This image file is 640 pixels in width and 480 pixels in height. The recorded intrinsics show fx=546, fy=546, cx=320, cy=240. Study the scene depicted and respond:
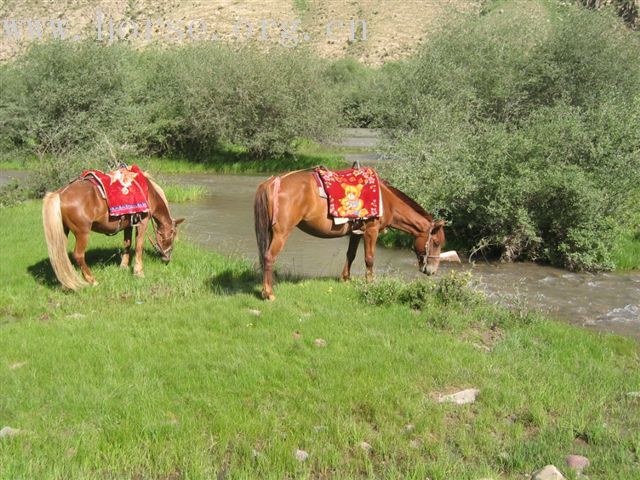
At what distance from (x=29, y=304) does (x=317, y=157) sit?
27270mm

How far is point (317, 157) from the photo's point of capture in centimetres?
3472

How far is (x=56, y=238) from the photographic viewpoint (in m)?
8.73

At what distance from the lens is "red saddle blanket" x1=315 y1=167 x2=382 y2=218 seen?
8727 mm

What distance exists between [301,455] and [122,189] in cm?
669

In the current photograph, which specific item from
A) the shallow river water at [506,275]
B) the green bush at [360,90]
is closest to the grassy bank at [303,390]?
the shallow river water at [506,275]

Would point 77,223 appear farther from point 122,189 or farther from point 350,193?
point 350,193

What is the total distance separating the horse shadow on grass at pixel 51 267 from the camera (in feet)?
31.5

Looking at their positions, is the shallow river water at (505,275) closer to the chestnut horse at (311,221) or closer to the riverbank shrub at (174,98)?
the chestnut horse at (311,221)

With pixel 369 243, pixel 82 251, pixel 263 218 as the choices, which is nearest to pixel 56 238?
pixel 82 251

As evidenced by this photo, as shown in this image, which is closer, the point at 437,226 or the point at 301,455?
the point at 301,455

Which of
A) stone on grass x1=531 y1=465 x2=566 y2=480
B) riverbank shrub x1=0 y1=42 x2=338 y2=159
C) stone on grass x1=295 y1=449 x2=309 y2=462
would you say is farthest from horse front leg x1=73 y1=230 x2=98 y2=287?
riverbank shrub x1=0 y1=42 x2=338 y2=159

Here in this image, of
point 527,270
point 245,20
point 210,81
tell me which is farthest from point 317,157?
point 245,20

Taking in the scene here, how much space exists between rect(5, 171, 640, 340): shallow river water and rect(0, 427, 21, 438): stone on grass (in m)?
6.55

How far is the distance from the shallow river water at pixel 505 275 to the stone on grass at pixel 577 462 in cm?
420
